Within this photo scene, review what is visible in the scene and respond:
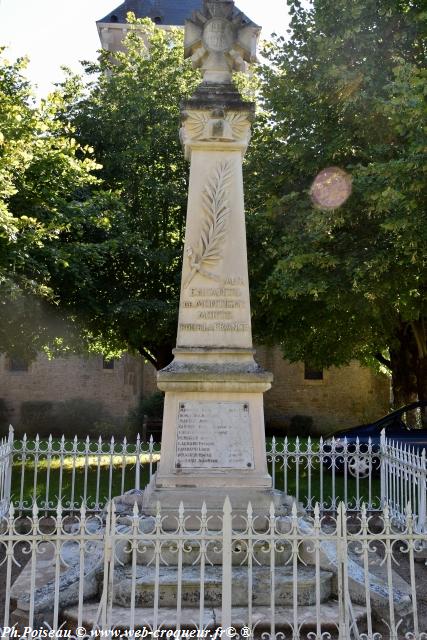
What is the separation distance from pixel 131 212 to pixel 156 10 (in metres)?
24.7

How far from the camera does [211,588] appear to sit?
4996 mm

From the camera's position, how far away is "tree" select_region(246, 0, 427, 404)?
32.7 feet

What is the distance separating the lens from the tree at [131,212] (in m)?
13.1

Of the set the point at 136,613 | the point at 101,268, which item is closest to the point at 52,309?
the point at 101,268

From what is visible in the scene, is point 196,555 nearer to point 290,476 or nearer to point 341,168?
point 290,476

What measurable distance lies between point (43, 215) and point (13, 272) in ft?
5.64

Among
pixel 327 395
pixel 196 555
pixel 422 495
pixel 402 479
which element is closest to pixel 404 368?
pixel 402 479

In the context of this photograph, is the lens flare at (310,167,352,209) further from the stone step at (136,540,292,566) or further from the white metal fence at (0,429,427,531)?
the stone step at (136,540,292,566)

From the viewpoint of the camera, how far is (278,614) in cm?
485

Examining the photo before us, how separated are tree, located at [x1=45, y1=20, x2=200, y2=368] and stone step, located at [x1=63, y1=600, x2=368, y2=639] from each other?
7710 mm

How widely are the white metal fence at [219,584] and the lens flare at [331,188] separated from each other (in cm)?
673

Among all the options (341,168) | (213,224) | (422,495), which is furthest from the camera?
(341,168)

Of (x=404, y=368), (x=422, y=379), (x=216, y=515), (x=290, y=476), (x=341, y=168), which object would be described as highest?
(x=341, y=168)

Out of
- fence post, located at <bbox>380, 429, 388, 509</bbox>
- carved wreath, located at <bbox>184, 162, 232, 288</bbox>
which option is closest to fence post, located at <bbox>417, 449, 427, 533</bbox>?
fence post, located at <bbox>380, 429, 388, 509</bbox>
